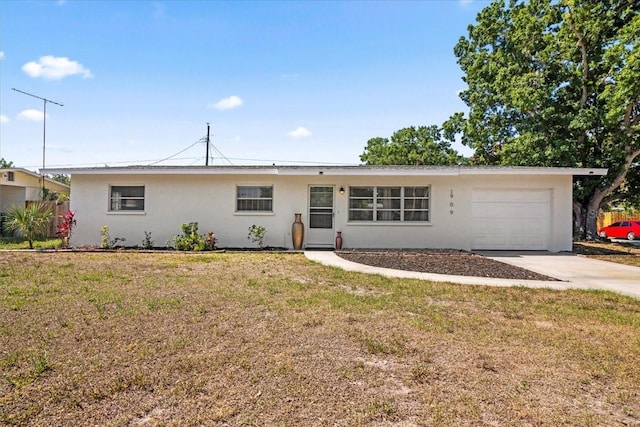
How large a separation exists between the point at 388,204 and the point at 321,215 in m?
2.44

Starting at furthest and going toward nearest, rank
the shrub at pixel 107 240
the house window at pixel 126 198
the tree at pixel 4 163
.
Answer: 1. the tree at pixel 4 163
2. the house window at pixel 126 198
3. the shrub at pixel 107 240

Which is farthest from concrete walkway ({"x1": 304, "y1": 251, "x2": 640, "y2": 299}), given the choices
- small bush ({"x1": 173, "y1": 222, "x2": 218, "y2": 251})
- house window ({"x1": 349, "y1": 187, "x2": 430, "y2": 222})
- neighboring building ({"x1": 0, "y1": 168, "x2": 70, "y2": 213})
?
neighboring building ({"x1": 0, "y1": 168, "x2": 70, "y2": 213})

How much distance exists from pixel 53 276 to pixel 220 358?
5891 millimetres

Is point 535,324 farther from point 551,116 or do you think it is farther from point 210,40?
point 551,116

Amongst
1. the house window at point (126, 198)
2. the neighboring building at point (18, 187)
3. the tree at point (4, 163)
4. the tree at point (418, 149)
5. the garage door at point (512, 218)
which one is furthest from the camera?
the tree at point (4, 163)

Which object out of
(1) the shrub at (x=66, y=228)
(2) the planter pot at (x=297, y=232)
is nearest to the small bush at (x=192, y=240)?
(2) the planter pot at (x=297, y=232)

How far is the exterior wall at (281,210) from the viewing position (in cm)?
1307

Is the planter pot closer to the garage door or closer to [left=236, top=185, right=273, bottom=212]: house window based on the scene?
[left=236, top=185, right=273, bottom=212]: house window

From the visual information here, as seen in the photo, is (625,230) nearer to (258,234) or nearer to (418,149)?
(418,149)

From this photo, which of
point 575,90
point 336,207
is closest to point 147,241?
point 336,207

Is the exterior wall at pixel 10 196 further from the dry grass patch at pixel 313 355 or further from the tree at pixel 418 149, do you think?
the tree at pixel 418 149

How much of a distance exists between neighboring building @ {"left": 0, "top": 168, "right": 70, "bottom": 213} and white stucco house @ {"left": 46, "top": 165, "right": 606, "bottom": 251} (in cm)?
855

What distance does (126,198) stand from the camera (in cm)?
→ 1350

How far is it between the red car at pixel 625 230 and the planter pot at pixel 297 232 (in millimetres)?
22020
